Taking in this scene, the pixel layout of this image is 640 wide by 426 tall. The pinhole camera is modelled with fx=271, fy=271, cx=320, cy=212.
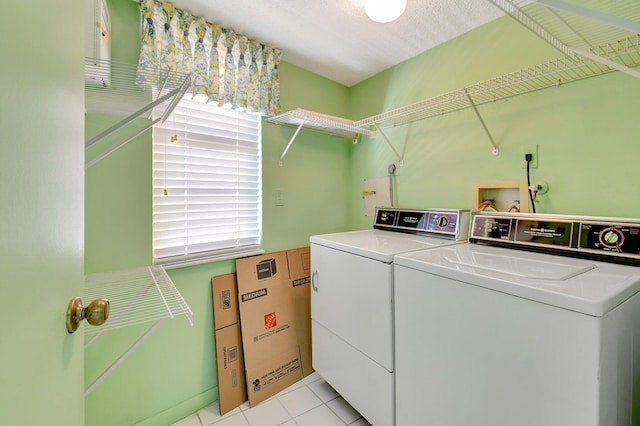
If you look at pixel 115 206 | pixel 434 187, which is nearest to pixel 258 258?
pixel 115 206

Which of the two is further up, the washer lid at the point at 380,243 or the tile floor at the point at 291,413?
the washer lid at the point at 380,243

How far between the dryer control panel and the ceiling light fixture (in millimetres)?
1176

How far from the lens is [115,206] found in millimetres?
1467

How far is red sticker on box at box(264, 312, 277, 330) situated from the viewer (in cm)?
196

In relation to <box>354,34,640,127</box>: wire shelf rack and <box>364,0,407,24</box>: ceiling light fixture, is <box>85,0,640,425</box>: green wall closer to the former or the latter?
<box>354,34,640,127</box>: wire shelf rack

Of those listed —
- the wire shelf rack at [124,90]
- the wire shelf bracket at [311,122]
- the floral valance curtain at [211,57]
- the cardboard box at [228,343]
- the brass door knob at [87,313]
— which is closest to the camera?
the brass door knob at [87,313]

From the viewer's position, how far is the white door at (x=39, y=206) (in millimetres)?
390

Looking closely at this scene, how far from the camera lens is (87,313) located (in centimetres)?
63

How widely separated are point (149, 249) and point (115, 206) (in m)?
0.29

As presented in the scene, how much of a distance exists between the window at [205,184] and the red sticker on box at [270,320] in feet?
1.64

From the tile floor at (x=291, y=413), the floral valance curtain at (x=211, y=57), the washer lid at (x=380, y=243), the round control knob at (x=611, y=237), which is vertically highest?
the floral valance curtain at (x=211, y=57)

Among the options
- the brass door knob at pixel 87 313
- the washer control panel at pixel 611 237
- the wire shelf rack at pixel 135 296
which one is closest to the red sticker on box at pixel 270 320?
the wire shelf rack at pixel 135 296

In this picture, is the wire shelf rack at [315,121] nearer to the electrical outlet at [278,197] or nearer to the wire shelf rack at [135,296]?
the electrical outlet at [278,197]

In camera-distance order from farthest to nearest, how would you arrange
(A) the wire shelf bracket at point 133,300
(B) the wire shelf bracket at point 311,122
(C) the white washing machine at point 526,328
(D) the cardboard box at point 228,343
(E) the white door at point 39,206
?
1. (B) the wire shelf bracket at point 311,122
2. (D) the cardboard box at point 228,343
3. (A) the wire shelf bracket at point 133,300
4. (C) the white washing machine at point 526,328
5. (E) the white door at point 39,206
